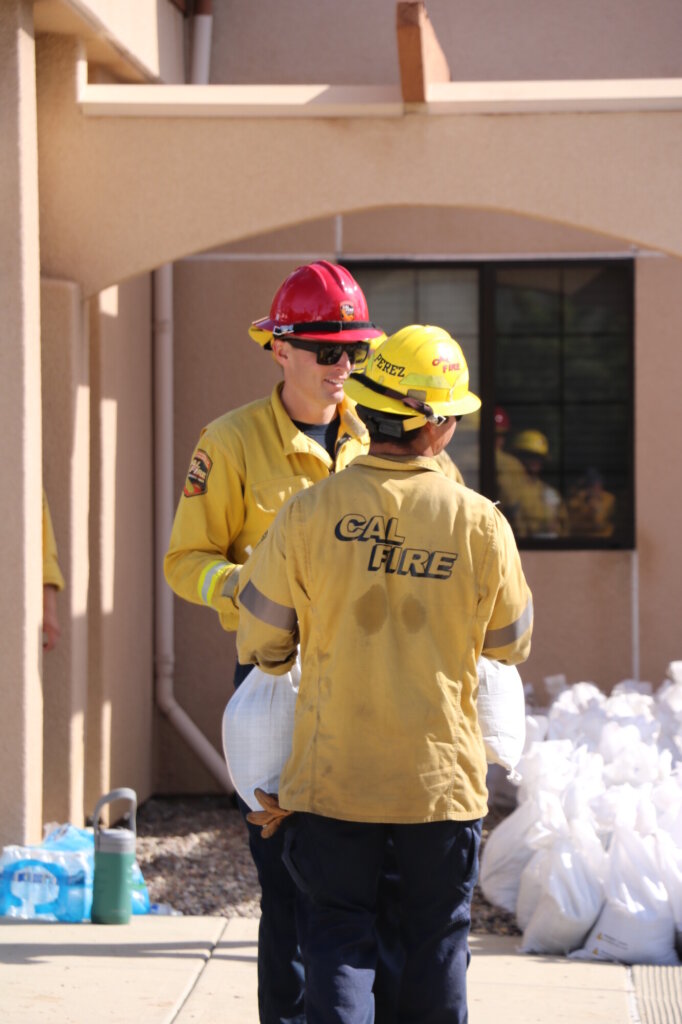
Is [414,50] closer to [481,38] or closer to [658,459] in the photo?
[481,38]

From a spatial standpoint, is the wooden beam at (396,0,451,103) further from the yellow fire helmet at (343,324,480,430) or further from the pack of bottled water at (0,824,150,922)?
the pack of bottled water at (0,824,150,922)

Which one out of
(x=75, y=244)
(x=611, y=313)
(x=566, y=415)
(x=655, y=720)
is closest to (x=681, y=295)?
(x=611, y=313)

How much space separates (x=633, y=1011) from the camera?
14.0ft

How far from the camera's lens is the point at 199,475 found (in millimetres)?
3693

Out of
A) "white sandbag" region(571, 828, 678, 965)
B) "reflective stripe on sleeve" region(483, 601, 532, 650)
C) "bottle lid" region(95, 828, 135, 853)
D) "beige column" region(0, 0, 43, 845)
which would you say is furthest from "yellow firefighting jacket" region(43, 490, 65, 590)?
"reflective stripe on sleeve" region(483, 601, 532, 650)

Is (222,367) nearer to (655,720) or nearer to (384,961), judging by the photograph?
(655,720)

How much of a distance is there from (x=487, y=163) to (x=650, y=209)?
0.69 m

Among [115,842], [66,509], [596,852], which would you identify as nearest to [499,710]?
[596,852]

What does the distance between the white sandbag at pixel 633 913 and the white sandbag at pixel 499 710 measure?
5.22 feet

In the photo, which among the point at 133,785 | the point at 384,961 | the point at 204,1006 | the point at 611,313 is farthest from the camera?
the point at 611,313

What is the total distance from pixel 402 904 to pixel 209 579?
3.04ft

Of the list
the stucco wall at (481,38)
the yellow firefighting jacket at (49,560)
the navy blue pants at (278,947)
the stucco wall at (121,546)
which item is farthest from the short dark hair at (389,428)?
the stucco wall at (481,38)

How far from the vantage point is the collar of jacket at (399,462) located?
3.04m

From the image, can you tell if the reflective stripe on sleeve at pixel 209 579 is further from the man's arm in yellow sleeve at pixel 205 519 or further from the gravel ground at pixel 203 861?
the gravel ground at pixel 203 861
